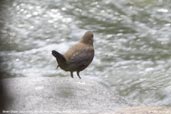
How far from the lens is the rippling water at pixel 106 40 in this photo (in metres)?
7.55

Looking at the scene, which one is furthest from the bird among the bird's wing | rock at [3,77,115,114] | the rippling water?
the rippling water

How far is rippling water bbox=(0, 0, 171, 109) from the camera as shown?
24.8ft

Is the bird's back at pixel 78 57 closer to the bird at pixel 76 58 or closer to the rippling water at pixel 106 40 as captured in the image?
the bird at pixel 76 58

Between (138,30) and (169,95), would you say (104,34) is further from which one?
(169,95)

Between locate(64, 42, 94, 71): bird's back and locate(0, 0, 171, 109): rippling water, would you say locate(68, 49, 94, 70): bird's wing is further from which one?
locate(0, 0, 171, 109): rippling water

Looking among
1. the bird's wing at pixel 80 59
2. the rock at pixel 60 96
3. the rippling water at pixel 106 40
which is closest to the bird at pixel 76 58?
the bird's wing at pixel 80 59

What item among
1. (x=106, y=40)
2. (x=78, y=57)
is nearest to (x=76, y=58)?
(x=78, y=57)

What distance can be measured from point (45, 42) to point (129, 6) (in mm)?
2409

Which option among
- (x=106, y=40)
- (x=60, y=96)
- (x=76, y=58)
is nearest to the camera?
(x=60, y=96)

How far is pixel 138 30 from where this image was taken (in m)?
9.87

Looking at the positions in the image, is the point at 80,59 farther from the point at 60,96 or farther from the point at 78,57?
the point at 60,96

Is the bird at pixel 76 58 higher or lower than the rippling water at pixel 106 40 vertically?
higher

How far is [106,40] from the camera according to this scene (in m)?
9.45

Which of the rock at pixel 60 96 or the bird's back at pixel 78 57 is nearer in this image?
the rock at pixel 60 96
